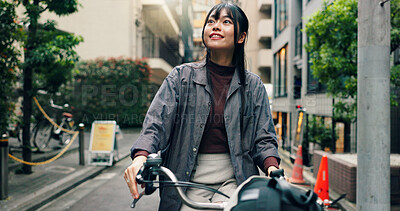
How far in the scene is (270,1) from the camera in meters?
25.2

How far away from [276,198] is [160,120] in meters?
0.88

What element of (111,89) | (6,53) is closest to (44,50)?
(6,53)

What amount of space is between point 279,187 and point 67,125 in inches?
486

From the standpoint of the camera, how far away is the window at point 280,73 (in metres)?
19.3

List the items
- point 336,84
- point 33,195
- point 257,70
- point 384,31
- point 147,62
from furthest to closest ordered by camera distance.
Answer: point 257,70 < point 147,62 < point 336,84 < point 33,195 < point 384,31

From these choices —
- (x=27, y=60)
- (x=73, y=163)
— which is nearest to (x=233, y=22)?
(x=27, y=60)

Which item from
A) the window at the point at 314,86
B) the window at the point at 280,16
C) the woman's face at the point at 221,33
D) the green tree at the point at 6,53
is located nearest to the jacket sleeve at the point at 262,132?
the woman's face at the point at 221,33

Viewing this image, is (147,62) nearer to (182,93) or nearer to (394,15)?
(394,15)

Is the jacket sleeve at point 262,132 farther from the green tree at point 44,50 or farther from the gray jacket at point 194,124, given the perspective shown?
the green tree at point 44,50

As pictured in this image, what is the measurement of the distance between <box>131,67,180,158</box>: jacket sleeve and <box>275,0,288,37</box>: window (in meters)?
17.1

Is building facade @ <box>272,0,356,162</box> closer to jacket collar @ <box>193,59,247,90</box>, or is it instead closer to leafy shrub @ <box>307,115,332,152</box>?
leafy shrub @ <box>307,115,332,152</box>

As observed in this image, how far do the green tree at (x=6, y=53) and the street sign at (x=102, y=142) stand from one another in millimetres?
2949

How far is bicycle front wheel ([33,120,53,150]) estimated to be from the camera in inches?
405

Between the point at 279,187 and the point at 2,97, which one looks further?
the point at 2,97
